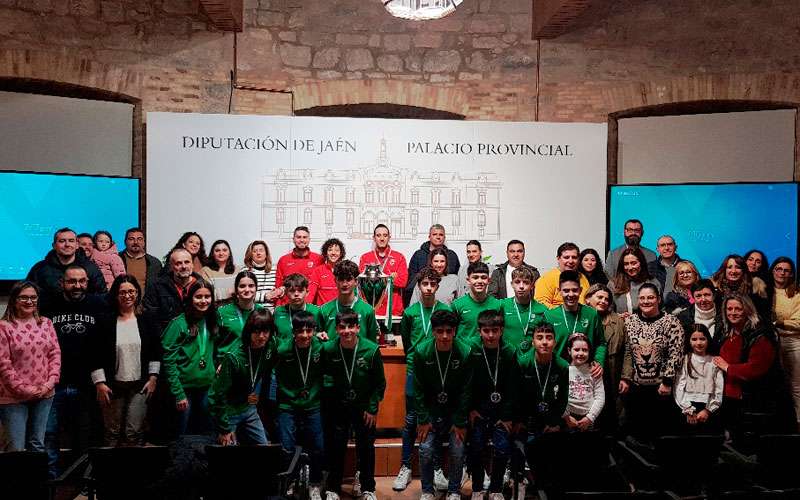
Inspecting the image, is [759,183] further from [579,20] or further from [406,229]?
[406,229]

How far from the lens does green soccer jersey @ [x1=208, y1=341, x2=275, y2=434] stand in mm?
A: 4961

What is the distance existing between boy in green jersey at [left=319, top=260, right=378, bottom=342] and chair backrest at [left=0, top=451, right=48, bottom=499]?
2.13 metres

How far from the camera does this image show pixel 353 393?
524 centimetres

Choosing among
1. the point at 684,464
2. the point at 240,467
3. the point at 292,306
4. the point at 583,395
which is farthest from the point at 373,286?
the point at 684,464

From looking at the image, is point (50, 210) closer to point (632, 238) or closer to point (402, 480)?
point (402, 480)

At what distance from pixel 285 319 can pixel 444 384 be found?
1190 mm

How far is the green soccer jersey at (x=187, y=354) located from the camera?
528cm

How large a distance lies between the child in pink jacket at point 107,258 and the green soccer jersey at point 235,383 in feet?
8.26

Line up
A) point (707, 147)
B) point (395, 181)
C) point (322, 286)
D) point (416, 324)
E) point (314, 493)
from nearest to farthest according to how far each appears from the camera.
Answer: point (314, 493) < point (416, 324) < point (322, 286) < point (395, 181) < point (707, 147)

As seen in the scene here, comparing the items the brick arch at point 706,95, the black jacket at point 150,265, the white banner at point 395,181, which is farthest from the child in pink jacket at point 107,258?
the brick arch at point 706,95

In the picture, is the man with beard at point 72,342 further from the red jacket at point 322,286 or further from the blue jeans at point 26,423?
the red jacket at point 322,286

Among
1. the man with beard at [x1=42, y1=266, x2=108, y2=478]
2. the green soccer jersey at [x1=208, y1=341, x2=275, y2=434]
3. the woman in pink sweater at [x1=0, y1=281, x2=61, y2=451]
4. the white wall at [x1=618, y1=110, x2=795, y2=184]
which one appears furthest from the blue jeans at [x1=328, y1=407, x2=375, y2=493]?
the white wall at [x1=618, y1=110, x2=795, y2=184]

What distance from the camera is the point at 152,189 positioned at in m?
8.05

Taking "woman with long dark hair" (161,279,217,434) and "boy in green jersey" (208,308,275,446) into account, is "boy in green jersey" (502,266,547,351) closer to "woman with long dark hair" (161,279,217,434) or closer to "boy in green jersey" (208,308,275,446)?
"boy in green jersey" (208,308,275,446)
